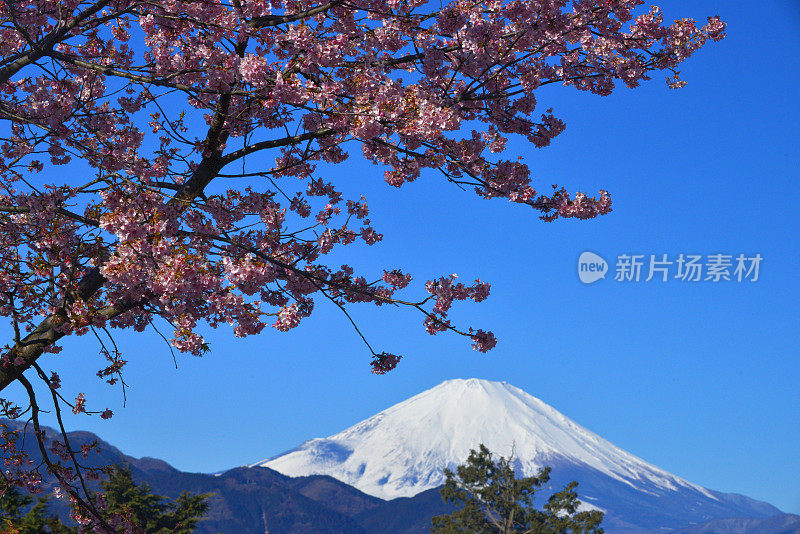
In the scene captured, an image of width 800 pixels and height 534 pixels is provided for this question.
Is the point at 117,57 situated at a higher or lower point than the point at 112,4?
higher

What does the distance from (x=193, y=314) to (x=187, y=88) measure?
160cm

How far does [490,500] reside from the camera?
32062 millimetres

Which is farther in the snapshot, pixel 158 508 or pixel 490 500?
pixel 490 500

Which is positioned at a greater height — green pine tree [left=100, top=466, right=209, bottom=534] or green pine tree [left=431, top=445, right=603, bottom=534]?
Result: green pine tree [left=431, top=445, right=603, bottom=534]

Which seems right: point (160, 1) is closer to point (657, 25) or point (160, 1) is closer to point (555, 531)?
point (657, 25)

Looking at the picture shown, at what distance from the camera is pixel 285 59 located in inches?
199

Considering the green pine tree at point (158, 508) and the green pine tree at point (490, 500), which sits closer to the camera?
the green pine tree at point (158, 508)

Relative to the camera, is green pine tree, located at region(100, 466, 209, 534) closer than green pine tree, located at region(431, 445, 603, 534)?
Yes

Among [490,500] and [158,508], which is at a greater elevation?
[490,500]

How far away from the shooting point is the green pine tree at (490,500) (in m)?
30.5

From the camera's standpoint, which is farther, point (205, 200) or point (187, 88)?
point (205, 200)

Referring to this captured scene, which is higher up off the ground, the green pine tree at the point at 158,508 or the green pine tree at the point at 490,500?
the green pine tree at the point at 490,500

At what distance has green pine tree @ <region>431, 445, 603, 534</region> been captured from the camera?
3055 centimetres

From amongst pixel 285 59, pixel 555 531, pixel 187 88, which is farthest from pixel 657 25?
pixel 555 531
